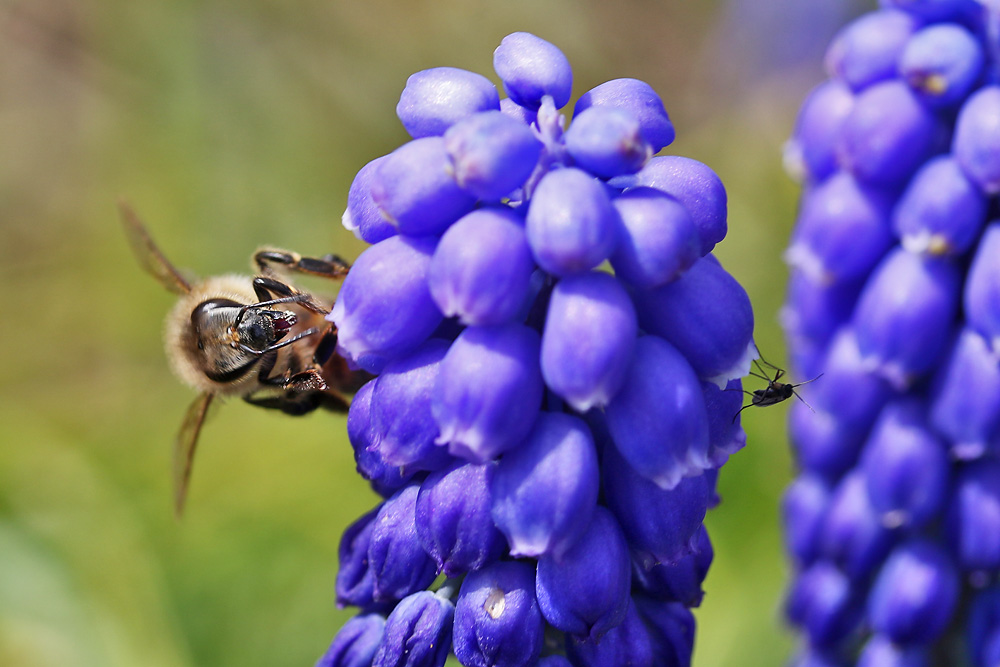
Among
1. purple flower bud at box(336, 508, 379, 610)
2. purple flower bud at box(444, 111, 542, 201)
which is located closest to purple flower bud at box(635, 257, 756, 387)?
purple flower bud at box(444, 111, 542, 201)

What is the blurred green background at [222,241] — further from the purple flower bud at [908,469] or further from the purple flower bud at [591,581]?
the purple flower bud at [591,581]

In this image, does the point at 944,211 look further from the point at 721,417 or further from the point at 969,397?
the point at 721,417

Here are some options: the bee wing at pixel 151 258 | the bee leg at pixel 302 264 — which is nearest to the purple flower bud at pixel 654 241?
the bee leg at pixel 302 264

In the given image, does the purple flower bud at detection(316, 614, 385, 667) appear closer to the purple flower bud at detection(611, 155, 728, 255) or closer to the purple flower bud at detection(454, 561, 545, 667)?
the purple flower bud at detection(454, 561, 545, 667)

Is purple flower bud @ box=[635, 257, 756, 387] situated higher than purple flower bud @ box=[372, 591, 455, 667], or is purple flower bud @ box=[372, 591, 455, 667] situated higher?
purple flower bud @ box=[635, 257, 756, 387]

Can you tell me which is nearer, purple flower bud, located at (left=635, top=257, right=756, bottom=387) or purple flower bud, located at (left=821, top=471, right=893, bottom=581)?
purple flower bud, located at (left=635, top=257, right=756, bottom=387)

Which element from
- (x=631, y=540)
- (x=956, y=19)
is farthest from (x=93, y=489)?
(x=956, y=19)

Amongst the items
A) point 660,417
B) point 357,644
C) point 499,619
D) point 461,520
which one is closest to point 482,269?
point 660,417
